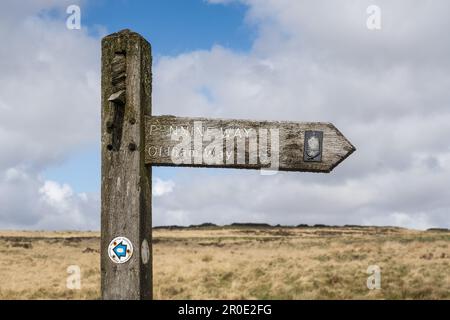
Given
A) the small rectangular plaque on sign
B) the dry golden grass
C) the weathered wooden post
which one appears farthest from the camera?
the dry golden grass

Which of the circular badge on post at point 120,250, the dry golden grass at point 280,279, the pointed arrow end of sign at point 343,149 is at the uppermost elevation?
the pointed arrow end of sign at point 343,149

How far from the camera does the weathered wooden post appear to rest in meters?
3.56

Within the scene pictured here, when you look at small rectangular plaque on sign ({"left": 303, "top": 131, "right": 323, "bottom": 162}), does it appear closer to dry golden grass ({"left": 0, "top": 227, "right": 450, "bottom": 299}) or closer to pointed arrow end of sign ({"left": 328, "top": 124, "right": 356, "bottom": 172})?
pointed arrow end of sign ({"left": 328, "top": 124, "right": 356, "bottom": 172})

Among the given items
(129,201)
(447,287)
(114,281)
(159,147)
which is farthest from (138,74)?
(447,287)

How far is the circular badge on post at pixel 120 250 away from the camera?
3.58 metres

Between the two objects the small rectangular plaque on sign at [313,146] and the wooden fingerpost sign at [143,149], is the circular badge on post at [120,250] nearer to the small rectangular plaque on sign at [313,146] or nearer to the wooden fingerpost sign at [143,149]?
the wooden fingerpost sign at [143,149]

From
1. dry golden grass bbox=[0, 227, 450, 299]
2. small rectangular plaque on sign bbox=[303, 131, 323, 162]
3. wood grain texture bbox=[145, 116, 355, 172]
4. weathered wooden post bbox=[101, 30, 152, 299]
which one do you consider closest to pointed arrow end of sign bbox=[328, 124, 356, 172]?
wood grain texture bbox=[145, 116, 355, 172]

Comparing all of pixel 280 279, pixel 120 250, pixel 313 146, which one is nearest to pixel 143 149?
pixel 120 250

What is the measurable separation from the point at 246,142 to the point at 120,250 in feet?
3.62

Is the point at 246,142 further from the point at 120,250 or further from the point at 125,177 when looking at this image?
the point at 120,250

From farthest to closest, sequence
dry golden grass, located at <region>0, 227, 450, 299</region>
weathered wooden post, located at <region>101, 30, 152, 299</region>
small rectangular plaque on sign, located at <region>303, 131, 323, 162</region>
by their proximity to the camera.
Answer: dry golden grass, located at <region>0, 227, 450, 299</region> → small rectangular plaque on sign, located at <region>303, 131, 323, 162</region> → weathered wooden post, located at <region>101, 30, 152, 299</region>

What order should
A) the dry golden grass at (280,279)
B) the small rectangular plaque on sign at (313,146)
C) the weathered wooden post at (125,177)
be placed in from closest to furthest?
the weathered wooden post at (125,177) → the small rectangular plaque on sign at (313,146) → the dry golden grass at (280,279)

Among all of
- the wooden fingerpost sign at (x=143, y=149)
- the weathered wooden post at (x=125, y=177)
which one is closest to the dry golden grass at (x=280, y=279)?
the wooden fingerpost sign at (x=143, y=149)
